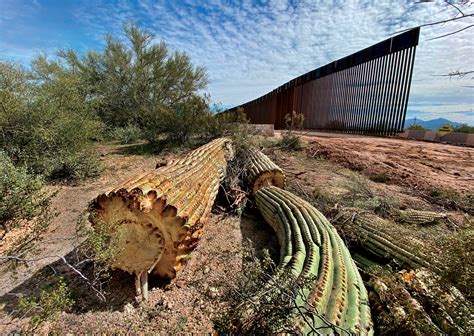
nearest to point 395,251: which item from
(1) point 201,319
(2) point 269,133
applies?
(1) point 201,319

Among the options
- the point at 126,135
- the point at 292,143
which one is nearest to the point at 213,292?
the point at 292,143

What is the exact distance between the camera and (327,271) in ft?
7.22

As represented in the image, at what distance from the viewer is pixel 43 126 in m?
5.39

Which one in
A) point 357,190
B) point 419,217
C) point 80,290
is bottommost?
point 80,290

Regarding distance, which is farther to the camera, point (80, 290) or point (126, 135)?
point (126, 135)

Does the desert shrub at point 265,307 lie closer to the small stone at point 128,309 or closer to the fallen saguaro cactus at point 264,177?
the small stone at point 128,309

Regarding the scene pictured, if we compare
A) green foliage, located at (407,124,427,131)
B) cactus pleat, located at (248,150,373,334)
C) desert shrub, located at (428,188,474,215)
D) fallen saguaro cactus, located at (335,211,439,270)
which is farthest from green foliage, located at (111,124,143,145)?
green foliage, located at (407,124,427,131)

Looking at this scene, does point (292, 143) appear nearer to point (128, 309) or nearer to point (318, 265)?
point (318, 265)

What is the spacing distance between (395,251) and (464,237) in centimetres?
136

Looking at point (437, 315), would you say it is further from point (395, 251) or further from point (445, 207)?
point (445, 207)

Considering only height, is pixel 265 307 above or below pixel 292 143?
below

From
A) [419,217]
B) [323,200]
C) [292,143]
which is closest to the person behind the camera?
[419,217]

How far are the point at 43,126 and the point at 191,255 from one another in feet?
14.5

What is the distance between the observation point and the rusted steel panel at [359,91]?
35.7 ft
